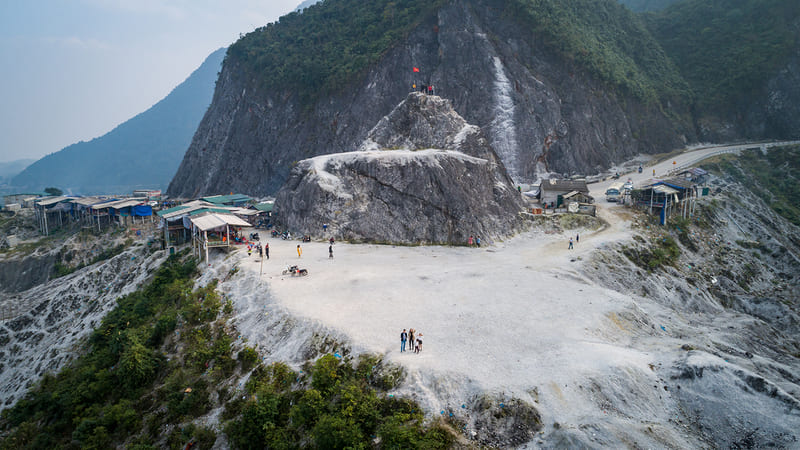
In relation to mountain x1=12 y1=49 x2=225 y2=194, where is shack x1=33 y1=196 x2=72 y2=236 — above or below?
below

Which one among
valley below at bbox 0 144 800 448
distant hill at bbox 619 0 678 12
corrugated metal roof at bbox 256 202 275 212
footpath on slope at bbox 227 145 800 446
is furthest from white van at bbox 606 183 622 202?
distant hill at bbox 619 0 678 12

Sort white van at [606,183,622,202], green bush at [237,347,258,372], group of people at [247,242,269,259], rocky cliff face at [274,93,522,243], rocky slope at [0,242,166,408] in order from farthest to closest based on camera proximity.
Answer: white van at [606,183,622,202]
rocky cliff face at [274,93,522,243]
group of people at [247,242,269,259]
rocky slope at [0,242,166,408]
green bush at [237,347,258,372]

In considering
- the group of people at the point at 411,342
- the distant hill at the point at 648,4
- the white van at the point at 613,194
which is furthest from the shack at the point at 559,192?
the distant hill at the point at 648,4

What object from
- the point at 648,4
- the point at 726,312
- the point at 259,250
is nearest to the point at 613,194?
the point at 726,312

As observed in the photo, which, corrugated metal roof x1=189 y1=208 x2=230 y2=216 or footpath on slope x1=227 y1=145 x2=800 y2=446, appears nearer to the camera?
footpath on slope x1=227 y1=145 x2=800 y2=446

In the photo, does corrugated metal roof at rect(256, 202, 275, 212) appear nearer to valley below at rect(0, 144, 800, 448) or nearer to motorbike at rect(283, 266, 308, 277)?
valley below at rect(0, 144, 800, 448)

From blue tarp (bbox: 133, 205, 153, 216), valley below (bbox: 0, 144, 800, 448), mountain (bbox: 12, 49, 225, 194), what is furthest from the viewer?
mountain (bbox: 12, 49, 225, 194)
